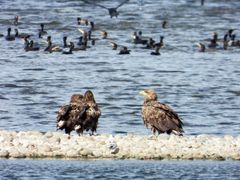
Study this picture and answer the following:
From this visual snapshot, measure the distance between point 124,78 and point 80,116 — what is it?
63.8 feet

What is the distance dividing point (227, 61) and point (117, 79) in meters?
8.73

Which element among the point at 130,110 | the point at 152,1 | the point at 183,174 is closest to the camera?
the point at 183,174

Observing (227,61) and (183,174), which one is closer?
(183,174)

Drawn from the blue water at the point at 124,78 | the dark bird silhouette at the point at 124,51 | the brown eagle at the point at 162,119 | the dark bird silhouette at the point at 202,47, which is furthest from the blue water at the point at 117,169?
the dark bird silhouette at the point at 202,47

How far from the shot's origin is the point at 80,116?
2464 centimetres

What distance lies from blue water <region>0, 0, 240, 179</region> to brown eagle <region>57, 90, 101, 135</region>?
2426 mm

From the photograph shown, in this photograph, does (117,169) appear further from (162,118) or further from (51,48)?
(51,48)

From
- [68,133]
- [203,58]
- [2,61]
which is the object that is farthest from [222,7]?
[68,133]

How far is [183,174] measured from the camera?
68.9 feet

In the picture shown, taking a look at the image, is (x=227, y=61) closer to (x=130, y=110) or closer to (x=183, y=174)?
(x=130, y=110)

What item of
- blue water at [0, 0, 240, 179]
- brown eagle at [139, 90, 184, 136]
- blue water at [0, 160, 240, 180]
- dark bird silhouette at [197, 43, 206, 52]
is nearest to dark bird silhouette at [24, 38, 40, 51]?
blue water at [0, 0, 240, 179]

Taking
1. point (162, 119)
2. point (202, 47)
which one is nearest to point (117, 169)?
point (162, 119)

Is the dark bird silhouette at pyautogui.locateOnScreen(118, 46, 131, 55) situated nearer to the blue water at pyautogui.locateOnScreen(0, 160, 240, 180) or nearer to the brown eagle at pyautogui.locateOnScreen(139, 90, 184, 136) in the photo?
the brown eagle at pyautogui.locateOnScreen(139, 90, 184, 136)

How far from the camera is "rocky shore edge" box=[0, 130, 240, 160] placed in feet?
75.4
